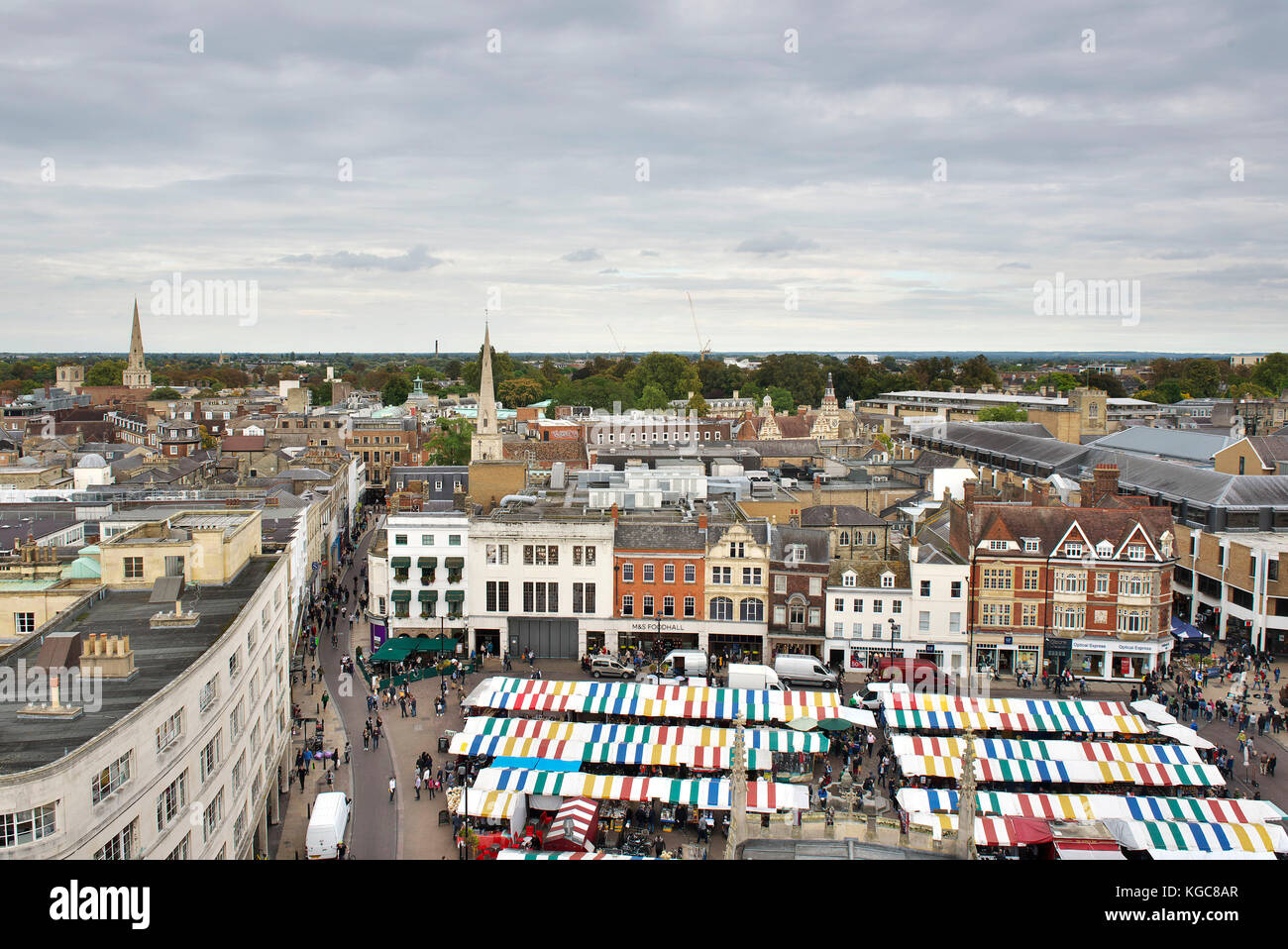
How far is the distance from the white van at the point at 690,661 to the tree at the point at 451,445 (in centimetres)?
6081

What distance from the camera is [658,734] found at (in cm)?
3597

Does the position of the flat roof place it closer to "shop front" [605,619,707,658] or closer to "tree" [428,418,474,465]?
"shop front" [605,619,707,658]

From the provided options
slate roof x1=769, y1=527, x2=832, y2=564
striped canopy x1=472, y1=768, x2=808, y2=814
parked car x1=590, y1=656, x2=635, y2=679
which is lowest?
parked car x1=590, y1=656, x2=635, y2=679

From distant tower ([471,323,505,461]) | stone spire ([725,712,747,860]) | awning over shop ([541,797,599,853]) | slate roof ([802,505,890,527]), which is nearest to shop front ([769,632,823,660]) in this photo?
slate roof ([802,505,890,527])

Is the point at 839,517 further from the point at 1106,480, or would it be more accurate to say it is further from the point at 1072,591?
the point at 1106,480

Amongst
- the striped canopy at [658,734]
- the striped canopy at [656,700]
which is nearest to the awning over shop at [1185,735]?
the striped canopy at [656,700]

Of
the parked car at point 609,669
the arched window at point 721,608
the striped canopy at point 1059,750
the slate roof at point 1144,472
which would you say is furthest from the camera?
the slate roof at point 1144,472

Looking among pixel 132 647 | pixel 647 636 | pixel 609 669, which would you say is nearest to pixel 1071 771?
pixel 609 669

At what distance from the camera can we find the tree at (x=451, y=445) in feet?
348

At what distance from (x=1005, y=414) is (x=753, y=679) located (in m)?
95.6

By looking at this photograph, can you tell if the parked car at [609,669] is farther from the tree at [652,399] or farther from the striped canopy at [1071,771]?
the tree at [652,399]

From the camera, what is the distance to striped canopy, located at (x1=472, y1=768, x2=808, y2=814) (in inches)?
1228

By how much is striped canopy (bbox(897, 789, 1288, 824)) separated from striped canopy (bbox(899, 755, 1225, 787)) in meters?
1.92
